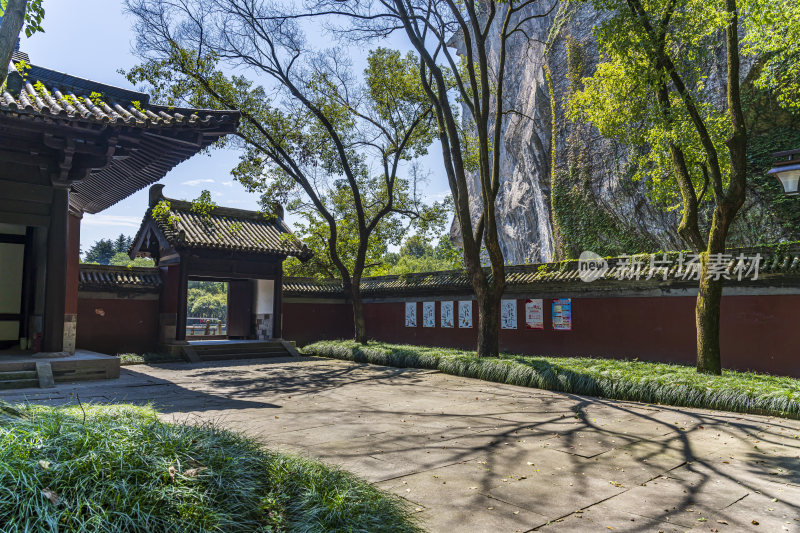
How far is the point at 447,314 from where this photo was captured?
15.2 metres

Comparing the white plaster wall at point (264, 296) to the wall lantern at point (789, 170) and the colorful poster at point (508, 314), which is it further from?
the wall lantern at point (789, 170)

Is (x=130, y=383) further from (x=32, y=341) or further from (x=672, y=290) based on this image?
(x=672, y=290)

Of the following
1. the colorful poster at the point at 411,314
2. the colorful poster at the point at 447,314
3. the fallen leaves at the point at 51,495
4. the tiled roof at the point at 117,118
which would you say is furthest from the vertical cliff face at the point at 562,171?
the fallen leaves at the point at 51,495

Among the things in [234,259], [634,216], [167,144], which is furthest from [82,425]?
[634,216]

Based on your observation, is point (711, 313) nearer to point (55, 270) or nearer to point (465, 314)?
point (465, 314)

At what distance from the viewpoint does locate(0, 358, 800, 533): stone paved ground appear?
10.8 ft

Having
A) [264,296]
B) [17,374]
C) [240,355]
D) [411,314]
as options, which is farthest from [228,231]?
[17,374]

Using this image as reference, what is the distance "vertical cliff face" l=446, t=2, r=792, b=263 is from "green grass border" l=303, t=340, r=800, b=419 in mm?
8297

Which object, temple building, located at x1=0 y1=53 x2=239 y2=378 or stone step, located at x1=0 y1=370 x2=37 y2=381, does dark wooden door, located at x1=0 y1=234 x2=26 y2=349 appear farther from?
stone step, located at x1=0 y1=370 x2=37 y2=381

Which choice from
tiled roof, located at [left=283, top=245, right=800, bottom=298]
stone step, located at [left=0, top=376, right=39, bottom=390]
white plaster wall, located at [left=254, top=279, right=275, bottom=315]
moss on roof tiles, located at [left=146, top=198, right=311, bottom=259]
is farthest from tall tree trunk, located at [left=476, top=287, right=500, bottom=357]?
stone step, located at [left=0, top=376, right=39, bottom=390]

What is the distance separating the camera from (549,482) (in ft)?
12.7

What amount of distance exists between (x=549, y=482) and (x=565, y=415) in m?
2.77

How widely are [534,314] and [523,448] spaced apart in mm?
8631

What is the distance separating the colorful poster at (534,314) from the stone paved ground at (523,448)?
4469mm
